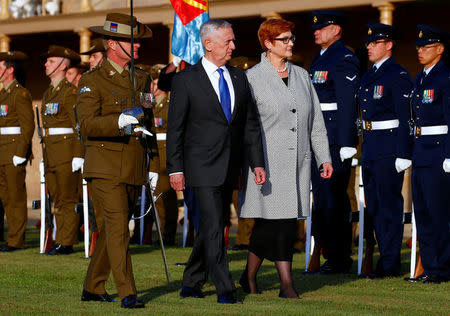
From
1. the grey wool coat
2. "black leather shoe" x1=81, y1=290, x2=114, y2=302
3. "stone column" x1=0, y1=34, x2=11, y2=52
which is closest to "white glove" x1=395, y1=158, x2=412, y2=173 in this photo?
the grey wool coat

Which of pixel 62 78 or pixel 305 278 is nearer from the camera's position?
pixel 305 278

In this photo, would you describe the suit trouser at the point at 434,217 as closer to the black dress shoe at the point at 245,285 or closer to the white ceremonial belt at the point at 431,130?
the white ceremonial belt at the point at 431,130

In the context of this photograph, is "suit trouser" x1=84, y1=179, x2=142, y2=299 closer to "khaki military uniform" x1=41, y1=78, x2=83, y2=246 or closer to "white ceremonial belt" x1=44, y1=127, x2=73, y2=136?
"khaki military uniform" x1=41, y1=78, x2=83, y2=246

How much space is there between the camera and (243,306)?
690 cm

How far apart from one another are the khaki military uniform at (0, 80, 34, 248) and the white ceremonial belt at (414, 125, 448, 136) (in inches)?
182

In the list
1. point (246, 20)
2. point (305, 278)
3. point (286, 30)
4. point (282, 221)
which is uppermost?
point (246, 20)

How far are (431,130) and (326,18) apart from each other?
4.78 feet

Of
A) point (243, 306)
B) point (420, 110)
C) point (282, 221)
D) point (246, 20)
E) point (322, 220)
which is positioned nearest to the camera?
point (243, 306)

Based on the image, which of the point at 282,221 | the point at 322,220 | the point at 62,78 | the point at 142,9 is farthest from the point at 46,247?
the point at 142,9

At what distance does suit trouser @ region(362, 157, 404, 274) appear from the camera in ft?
29.2

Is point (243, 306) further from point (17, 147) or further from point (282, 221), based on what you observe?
point (17, 147)

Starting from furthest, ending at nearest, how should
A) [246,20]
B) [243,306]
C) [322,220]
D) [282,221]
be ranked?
[246,20], [322,220], [282,221], [243,306]

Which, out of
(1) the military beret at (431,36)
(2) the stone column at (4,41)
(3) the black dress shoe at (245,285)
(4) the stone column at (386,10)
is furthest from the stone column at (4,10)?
(3) the black dress shoe at (245,285)

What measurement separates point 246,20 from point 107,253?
11.8 m
